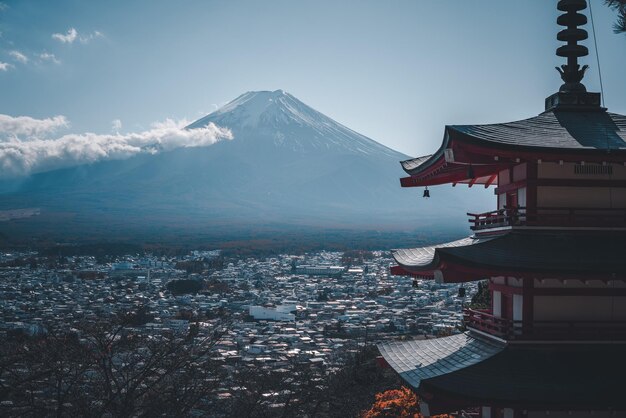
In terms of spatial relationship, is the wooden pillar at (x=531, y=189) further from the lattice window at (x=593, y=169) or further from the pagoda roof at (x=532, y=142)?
the lattice window at (x=593, y=169)

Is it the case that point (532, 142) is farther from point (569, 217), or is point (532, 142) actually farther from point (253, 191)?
point (253, 191)

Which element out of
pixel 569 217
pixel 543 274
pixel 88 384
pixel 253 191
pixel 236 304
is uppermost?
pixel 253 191

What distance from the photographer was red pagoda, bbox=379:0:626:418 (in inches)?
331

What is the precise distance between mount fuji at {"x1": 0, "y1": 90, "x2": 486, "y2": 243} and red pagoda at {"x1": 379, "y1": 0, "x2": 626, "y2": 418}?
120542mm

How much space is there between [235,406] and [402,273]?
17.8ft

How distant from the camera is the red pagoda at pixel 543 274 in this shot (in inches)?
331

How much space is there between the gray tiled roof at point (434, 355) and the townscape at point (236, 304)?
9.50ft

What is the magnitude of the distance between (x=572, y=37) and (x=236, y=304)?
35.7 m

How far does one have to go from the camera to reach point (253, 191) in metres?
176

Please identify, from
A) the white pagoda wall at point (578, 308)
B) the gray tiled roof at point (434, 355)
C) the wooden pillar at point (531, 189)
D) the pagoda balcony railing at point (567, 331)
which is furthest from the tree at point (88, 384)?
the wooden pillar at point (531, 189)

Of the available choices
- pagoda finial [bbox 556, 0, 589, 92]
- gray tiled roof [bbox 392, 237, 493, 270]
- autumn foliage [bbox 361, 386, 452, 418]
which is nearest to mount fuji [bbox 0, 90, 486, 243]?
autumn foliage [bbox 361, 386, 452, 418]

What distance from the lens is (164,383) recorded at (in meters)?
14.2

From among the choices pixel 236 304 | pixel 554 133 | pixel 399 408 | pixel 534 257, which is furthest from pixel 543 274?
pixel 236 304

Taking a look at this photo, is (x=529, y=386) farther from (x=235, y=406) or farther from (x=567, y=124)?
(x=235, y=406)
